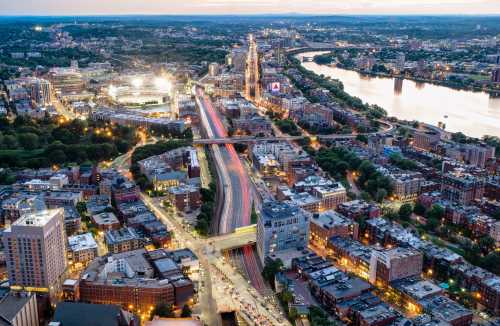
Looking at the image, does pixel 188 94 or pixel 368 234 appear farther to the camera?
pixel 188 94

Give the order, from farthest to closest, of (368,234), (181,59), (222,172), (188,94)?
(181,59)
(188,94)
(222,172)
(368,234)

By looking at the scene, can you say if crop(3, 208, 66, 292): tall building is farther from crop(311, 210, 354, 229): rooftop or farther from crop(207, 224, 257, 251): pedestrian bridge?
crop(311, 210, 354, 229): rooftop

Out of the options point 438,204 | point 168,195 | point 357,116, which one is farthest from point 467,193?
point 357,116

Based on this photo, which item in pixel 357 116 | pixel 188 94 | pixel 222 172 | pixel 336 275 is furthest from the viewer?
pixel 188 94

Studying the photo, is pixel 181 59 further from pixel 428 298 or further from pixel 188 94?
pixel 428 298

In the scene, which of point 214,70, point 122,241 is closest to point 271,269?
point 122,241

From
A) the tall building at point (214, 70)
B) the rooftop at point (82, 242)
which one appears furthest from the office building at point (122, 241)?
the tall building at point (214, 70)
